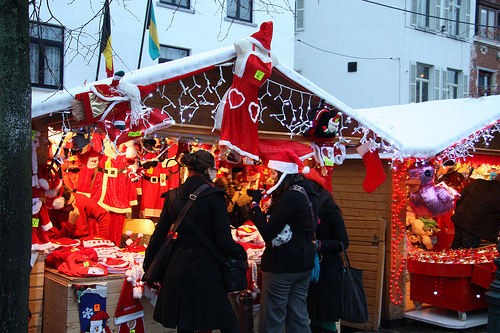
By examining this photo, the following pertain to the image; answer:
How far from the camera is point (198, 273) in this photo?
12.2 feet

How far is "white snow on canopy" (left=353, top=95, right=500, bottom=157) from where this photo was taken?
20.5 feet

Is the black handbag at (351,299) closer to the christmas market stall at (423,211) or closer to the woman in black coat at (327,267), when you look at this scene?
the woman in black coat at (327,267)

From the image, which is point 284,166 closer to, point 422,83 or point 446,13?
point 422,83

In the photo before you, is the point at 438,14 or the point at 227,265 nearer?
the point at 227,265

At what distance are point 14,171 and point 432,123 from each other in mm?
5993

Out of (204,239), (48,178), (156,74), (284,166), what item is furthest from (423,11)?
(204,239)

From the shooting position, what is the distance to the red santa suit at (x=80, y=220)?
219 inches

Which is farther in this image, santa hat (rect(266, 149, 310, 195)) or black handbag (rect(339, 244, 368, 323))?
black handbag (rect(339, 244, 368, 323))

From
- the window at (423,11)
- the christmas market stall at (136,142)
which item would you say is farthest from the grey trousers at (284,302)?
the window at (423,11)

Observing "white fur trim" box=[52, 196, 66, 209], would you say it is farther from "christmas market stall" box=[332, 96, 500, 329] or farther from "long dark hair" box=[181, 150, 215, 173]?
"christmas market stall" box=[332, 96, 500, 329]

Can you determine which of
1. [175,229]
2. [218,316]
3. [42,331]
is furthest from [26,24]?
[42,331]

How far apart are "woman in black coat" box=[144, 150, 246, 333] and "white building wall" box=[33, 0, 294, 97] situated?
7.85 meters

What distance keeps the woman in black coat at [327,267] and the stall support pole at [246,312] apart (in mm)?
581

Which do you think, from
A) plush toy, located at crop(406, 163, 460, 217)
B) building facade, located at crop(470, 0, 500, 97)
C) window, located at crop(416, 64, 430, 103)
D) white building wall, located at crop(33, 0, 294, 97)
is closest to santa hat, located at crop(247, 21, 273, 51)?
plush toy, located at crop(406, 163, 460, 217)
